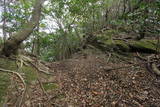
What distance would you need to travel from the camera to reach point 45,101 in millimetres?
3641

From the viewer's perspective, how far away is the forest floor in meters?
3.59

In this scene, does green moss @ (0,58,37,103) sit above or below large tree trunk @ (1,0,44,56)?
below

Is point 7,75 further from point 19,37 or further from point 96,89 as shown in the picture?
point 96,89

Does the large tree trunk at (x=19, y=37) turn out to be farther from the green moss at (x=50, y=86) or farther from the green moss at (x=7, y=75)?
the green moss at (x=50, y=86)

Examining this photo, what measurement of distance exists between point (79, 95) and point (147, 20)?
353 cm

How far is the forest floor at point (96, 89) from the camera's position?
3592mm

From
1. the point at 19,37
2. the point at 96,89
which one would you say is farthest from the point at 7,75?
the point at 96,89

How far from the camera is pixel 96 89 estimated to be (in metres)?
4.20

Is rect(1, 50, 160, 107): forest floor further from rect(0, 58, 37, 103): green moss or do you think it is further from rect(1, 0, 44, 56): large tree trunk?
rect(1, 0, 44, 56): large tree trunk

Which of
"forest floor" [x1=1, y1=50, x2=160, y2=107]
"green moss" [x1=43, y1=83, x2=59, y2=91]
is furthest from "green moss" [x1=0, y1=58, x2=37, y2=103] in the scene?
"green moss" [x1=43, y1=83, x2=59, y2=91]

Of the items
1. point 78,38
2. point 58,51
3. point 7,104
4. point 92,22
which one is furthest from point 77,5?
point 7,104

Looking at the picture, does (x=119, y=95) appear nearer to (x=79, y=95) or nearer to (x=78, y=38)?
(x=79, y=95)

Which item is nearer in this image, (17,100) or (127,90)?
(17,100)

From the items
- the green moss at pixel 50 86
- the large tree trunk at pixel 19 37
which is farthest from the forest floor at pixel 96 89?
the large tree trunk at pixel 19 37
